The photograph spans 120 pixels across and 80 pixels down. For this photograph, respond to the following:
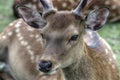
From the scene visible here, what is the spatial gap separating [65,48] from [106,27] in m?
3.90

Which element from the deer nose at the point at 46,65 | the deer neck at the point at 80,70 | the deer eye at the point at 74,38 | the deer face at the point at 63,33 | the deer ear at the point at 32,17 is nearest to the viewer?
the deer nose at the point at 46,65

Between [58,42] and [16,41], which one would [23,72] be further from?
[58,42]

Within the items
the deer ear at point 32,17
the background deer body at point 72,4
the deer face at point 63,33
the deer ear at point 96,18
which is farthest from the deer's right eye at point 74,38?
the background deer body at point 72,4

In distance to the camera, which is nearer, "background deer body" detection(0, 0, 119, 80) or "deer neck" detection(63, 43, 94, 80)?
"background deer body" detection(0, 0, 119, 80)

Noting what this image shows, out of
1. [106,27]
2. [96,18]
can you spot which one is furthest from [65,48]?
[106,27]

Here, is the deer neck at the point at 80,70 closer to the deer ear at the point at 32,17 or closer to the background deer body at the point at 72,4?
the deer ear at the point at 32,17

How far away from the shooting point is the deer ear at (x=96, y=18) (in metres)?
4.55

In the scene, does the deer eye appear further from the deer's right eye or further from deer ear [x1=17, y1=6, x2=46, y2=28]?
deer ear [x1=17, y1=6, x2=46, y2=28]

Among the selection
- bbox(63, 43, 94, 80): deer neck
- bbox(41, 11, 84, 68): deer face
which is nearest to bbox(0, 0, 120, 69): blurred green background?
bbox(63, 43, 94, 80): deer neck

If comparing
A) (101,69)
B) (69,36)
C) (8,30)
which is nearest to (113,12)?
(8,30)

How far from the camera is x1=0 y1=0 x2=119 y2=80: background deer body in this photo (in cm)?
421

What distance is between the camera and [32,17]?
4.71 m

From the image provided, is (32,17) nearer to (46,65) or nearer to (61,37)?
(61,37)

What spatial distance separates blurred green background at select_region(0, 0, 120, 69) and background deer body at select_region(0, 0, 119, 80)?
5.28ft
